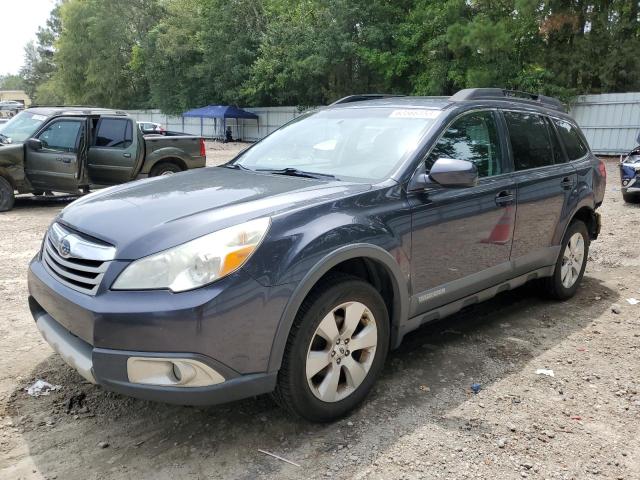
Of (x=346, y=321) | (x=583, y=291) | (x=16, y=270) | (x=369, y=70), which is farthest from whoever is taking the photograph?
(x=369, y=70)

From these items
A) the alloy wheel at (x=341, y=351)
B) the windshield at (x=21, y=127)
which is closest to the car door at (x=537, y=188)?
the alloy wheel at (x=341, y=351)

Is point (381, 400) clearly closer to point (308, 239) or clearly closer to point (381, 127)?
point (308, 239)

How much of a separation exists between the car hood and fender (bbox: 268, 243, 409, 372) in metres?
0.32

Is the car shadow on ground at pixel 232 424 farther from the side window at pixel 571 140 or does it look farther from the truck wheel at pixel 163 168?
the truck wheel at pixel 163 168

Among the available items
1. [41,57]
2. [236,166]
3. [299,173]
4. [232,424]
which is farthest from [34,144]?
[41,57]

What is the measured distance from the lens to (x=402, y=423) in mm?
3010

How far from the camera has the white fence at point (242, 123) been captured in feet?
115

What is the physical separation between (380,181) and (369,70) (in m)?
29.2

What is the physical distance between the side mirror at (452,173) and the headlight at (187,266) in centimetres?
135

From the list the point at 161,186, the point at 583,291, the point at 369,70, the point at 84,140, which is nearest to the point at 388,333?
the point at 161,186

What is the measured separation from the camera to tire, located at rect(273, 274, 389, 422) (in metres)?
2.71

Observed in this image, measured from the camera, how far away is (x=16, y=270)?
231 inches

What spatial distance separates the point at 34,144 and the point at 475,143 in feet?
25.4

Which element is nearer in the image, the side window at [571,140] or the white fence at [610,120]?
the side window at [571,140]
